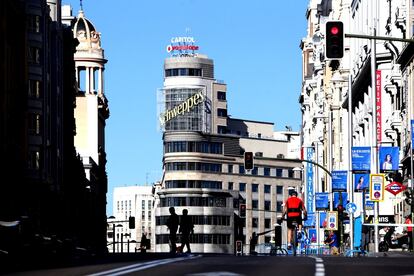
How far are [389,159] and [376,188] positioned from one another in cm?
959

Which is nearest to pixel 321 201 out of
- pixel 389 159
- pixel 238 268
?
pixel 389 159

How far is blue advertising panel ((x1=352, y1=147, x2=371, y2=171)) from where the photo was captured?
6906 cm

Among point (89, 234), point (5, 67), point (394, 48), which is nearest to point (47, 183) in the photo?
point (5, 67)

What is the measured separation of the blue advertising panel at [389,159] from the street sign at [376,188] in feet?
30.3

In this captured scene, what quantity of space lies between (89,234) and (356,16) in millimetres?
57351

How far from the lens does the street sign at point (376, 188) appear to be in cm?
5769

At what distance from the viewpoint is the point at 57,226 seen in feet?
355

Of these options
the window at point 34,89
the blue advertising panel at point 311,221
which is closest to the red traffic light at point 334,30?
the window at point 34,89

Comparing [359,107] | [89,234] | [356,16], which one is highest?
[356,16]

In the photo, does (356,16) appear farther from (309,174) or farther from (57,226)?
(309,174)

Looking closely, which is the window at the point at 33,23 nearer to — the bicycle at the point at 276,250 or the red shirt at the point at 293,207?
the bicycle at the point at 276,250

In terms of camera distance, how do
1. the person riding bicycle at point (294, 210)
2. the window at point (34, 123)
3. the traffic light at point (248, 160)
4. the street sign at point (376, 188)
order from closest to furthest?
1. the person riding bicycle at point (294, 210)
2. the street sign at point (376, 188)
3. the traffic light at point (248, 160)
4. the window at point (34, 123)

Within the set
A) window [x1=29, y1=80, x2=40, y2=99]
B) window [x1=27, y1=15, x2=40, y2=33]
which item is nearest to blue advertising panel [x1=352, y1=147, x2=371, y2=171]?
window [x1=29, y1=80, x2=40, y2=99]

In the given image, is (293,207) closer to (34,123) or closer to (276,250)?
(276,250)
